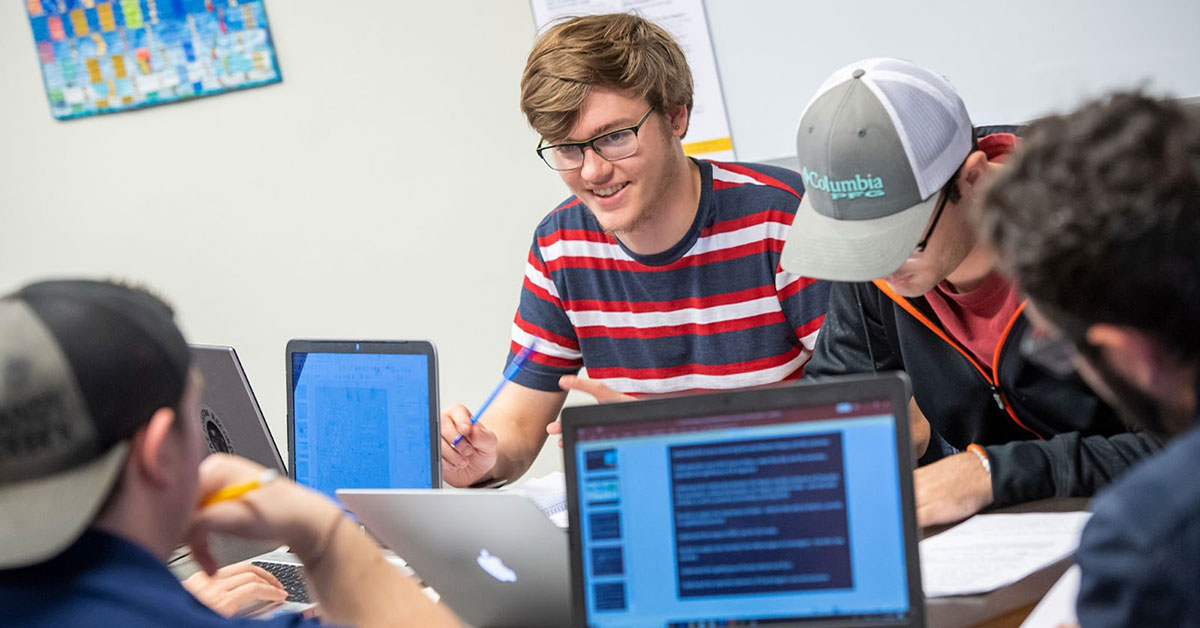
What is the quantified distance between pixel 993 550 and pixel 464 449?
34.2 inches

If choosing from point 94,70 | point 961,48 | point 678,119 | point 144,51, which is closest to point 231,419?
point 678,119

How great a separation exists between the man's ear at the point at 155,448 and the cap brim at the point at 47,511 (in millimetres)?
35

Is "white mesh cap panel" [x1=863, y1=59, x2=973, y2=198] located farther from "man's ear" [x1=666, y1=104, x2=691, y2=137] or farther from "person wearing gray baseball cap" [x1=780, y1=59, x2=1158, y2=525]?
"man's ear" [x1=666, y1=104, x2=691, y2=137]

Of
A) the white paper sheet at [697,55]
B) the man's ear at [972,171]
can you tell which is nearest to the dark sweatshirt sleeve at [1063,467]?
the man's ear at [972,171]

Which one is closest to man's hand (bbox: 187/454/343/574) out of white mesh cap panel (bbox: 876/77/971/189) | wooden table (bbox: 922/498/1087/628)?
wooden table (bbox: 922/498/1087/628)

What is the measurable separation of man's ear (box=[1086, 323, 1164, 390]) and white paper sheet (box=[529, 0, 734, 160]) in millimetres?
1986

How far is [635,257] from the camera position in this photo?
2047 millimetres

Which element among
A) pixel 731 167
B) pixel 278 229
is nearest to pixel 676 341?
pixel 731 167

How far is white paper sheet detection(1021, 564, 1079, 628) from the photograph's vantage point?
3.43 ft

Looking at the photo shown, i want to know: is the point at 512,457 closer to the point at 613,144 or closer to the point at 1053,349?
the point at 613,144

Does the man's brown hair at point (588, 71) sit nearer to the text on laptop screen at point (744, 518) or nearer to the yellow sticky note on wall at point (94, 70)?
the text on laptop screen at point (744, 518)

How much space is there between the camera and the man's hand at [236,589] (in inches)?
57.7

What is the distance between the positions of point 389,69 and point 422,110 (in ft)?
0.47

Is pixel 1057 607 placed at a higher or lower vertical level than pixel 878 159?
lower
